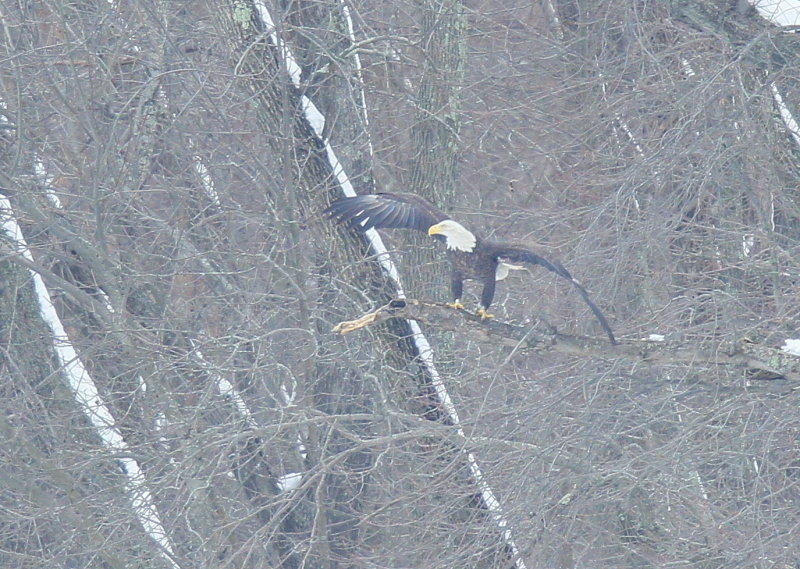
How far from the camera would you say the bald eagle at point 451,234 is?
5910 millimetres

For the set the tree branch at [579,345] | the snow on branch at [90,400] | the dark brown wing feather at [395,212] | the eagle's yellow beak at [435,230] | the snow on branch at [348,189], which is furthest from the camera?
the snow on branch at [348,189]

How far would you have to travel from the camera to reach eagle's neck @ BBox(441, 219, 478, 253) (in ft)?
19.4

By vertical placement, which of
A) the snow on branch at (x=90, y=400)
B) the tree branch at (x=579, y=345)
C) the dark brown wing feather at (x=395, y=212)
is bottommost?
the snow on branch at (x=90, y=400)

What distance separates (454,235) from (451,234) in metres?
0.02

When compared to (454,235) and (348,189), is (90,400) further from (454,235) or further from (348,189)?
(454,235)

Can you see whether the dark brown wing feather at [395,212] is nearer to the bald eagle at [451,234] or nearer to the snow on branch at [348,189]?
the bald eagle at [451,234]

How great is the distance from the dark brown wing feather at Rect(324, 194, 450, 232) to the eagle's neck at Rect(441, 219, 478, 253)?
0.47 ft

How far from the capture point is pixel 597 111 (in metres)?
7.78

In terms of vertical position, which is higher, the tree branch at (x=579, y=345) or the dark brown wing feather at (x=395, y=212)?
the dark brown wing feather at (x=395, y=212)

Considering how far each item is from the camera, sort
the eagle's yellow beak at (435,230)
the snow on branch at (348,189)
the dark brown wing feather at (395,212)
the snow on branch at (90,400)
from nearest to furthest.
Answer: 1. the eagle's yellow beak at (435,230)
2. the dark brown wing feather at (395,212)
3. the snow on branch at (90,400)
4. the snow on branch at (348,189)

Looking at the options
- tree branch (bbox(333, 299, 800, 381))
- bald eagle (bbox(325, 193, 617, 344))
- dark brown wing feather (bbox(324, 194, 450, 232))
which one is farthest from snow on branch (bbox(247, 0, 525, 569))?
tree branch (bbox(333, 299, 800, 381))

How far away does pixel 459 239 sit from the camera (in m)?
5.94

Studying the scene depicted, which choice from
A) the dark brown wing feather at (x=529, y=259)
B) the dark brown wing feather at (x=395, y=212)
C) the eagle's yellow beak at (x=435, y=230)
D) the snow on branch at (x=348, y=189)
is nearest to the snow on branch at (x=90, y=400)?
the snow on branch at (x=348, y=189)

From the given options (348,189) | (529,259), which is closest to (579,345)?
(529,259)
